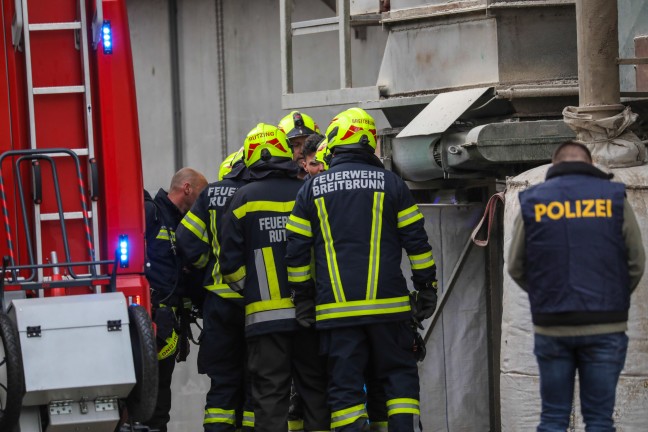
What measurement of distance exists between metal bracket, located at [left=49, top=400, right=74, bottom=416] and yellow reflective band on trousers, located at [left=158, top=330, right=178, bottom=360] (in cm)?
228

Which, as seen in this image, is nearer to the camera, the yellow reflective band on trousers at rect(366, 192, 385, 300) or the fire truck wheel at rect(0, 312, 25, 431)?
the fire truck wheel at rect(0, 312, 25, 431)

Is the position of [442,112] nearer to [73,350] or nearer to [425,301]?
[425,301]

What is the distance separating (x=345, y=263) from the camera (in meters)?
7.30

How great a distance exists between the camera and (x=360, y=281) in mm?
7277

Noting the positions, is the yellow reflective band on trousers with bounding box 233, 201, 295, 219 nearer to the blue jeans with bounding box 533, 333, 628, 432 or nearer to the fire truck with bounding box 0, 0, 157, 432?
the fire truck with bounding box 0, 0, 157, 432

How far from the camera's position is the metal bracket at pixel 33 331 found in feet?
19.8

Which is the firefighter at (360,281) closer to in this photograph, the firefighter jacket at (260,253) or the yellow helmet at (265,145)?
the firefighter jacket at (260,253)

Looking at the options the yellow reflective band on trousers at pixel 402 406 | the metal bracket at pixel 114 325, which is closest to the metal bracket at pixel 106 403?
the metal bracket at pixel 114 325

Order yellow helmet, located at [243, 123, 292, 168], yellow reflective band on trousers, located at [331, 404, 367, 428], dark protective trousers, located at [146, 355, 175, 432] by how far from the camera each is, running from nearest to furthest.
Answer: yellow reflective band on trousers, located at [331, 404, 367, 428] < yellow helmet, located at [243, 123, 292, 168] < dark protective trousers, located at [146, 355, 175, 432]

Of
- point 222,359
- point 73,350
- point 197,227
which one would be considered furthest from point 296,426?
point 73,350

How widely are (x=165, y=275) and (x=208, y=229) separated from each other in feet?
1.49

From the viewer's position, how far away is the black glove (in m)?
7.43

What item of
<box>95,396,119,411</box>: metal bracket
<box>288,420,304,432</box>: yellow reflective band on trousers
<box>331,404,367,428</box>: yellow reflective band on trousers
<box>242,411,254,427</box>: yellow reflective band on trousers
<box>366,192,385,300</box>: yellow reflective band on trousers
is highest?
<box>366,192,385,300</box>: yellow reflective band on trousers

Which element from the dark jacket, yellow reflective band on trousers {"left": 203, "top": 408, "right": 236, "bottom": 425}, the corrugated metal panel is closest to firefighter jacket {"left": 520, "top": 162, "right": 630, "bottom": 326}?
the dark jacket
